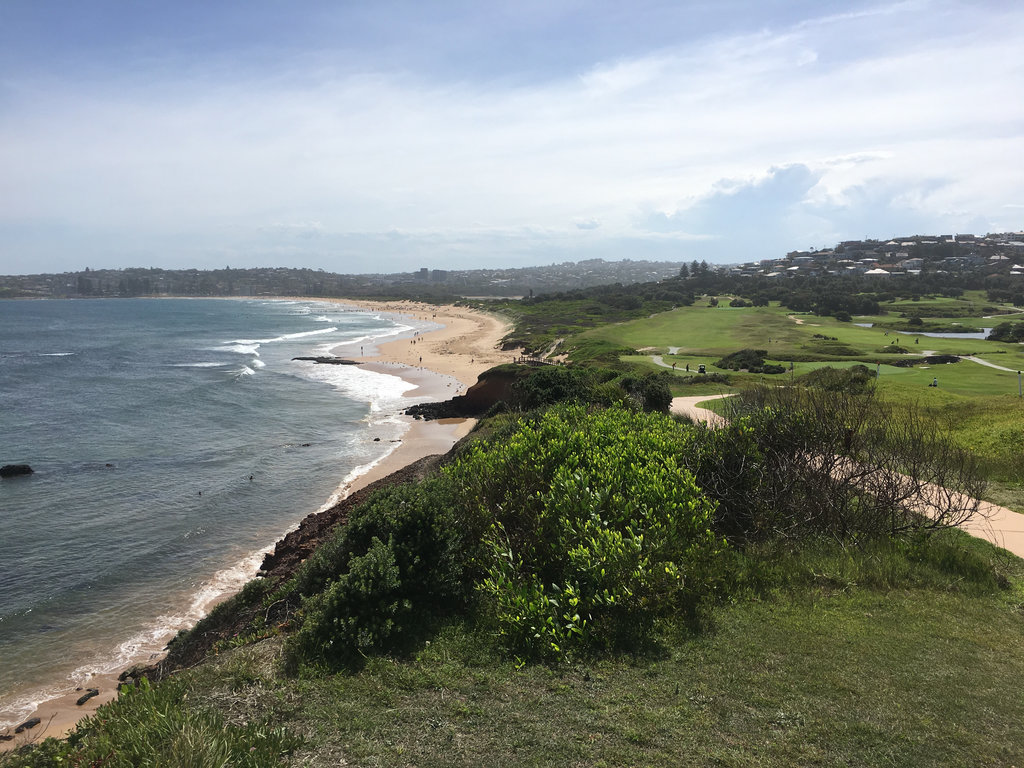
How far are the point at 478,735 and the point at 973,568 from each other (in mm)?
8789

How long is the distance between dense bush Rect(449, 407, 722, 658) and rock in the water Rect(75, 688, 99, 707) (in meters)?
8.08

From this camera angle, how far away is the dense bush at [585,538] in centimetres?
796

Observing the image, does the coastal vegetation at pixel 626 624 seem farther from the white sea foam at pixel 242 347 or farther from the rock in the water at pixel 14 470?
the white sea foam at pixel 242 347

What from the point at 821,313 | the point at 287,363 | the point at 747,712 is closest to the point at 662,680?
the point at 747,712

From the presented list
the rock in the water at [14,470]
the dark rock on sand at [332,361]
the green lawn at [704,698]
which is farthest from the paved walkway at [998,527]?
the dark rock on sand at [332,361]

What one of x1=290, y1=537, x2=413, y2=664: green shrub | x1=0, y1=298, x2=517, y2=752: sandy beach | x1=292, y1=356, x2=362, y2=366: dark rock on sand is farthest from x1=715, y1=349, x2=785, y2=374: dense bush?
x1=290, y1=537, x2=413, y2=664: green shrub

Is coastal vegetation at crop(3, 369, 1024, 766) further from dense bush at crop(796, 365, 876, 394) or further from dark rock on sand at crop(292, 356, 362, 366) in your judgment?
dark rock on sand at crop(292, 356, 362, 366)

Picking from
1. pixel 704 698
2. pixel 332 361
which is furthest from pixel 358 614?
pixel 332 361

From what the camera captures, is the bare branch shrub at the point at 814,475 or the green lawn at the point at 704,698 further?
the bare branch shrub at the point at 814,475

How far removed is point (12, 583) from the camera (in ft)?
52.1

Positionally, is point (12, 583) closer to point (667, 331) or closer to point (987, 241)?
point (667, 331)

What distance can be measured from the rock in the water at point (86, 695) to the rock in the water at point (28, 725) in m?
0.63

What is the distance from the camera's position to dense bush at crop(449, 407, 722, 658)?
7957mm

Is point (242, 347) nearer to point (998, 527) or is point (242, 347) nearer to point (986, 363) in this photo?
point (986, 363)
